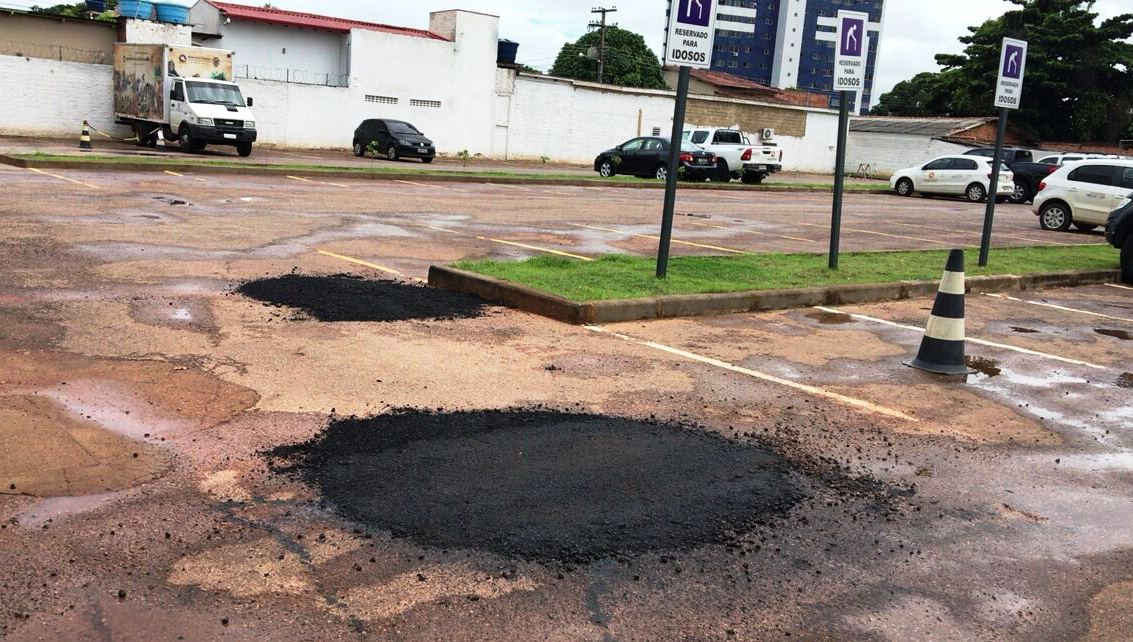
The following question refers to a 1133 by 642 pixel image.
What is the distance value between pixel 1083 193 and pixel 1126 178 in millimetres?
990

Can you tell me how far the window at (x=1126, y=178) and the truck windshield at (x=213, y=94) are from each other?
2406 cm

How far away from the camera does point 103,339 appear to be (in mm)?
6992

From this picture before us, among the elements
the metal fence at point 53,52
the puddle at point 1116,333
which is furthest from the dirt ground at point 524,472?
the metal fence at point 53,52

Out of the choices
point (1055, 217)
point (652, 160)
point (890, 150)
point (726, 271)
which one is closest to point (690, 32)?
point (726, 271)

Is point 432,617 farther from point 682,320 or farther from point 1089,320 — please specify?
point 1089,320

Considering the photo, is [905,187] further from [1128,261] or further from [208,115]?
[208,115]

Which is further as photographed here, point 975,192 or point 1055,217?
point 975,192

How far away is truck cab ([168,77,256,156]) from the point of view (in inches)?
1169

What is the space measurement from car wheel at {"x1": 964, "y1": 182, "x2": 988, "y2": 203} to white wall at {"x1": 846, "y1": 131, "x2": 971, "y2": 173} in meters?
21.4

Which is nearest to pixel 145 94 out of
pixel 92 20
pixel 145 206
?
pixel 92 20

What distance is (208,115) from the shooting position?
97.5ft

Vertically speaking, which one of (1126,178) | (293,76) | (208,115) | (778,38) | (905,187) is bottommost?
(905,187)

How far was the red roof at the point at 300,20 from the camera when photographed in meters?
42.2

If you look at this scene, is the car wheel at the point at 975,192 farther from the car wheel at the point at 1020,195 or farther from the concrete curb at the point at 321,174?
the concrete curb at the point at 321,174
